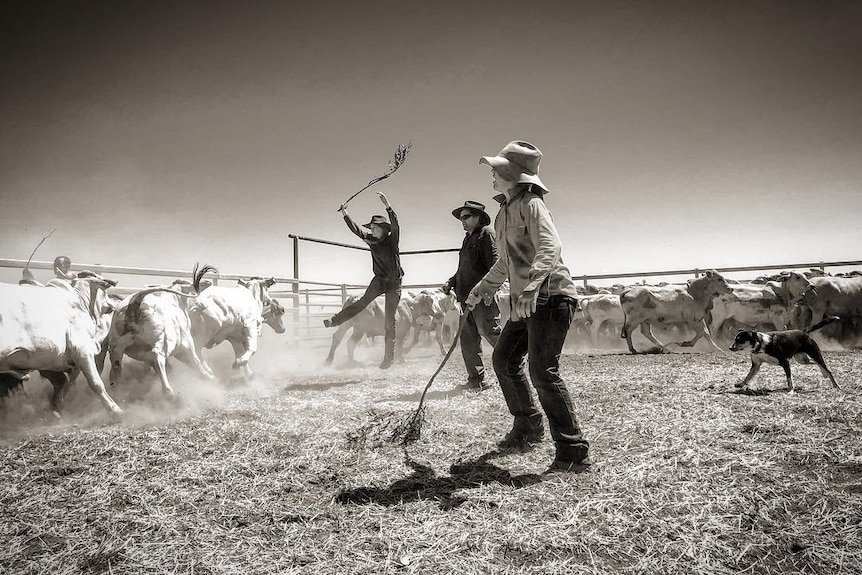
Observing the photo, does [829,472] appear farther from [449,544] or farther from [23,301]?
[23,301]

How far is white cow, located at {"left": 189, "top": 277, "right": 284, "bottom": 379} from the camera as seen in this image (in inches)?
270

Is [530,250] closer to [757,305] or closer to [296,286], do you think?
[757,305]

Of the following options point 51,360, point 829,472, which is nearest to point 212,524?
point 51,360

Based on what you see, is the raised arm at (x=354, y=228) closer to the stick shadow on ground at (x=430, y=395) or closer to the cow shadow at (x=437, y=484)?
the stick shadow on ground at (x=430, y=395)

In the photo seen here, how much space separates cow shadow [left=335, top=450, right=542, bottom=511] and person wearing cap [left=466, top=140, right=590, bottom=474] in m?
0.33

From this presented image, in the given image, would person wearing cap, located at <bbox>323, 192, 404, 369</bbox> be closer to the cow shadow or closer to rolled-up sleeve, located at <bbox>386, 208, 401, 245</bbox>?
rolled-up sleeve, located at <bbox>386, 208, 401, 245</bbox>

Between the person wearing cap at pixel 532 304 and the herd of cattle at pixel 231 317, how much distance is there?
3693 millimetres

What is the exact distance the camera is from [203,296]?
23.0 ft

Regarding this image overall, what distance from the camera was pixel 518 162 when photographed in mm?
3191

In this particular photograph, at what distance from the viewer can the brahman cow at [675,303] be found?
10.9 metres

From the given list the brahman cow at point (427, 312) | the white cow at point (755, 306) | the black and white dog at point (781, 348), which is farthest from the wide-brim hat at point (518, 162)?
the white cow at point (755, 306)

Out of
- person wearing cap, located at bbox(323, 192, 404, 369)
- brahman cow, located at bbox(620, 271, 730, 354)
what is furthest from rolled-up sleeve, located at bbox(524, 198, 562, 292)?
brahman cow, located at bbox(620, 271, 730, 354)

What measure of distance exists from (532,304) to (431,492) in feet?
4.13

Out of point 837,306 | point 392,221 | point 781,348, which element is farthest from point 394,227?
point 837,306
